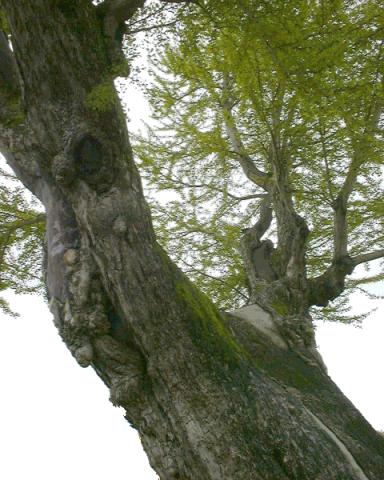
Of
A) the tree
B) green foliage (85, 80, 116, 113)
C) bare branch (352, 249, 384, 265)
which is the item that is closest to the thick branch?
bare branch (352, 249, 384, 265)

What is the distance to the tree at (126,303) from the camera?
3.12 metres

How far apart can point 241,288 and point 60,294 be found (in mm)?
4408

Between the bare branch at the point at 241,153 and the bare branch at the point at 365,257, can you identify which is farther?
the bare branch at the point at 241,153

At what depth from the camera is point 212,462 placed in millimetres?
3039

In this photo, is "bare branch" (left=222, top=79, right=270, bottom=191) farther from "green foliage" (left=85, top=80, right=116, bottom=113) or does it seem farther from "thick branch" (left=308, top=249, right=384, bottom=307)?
"green foliage" (left=85, top=80, right=116, bottom=113)

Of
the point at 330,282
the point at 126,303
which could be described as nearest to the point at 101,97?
the point at 126,303

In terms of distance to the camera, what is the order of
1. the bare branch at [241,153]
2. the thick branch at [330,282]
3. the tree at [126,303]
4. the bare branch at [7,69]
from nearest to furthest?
the tree at [126,303]
the bare branch at [7,69]
the thick branch at [330,282]
the bare branch at [241,153]

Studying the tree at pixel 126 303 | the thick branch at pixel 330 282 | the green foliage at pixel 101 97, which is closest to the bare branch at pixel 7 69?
the tree at pixel 126 303

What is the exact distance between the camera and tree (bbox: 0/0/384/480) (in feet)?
10.2

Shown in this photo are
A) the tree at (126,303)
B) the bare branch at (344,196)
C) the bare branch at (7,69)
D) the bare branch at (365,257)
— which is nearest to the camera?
the tree at (126,303)

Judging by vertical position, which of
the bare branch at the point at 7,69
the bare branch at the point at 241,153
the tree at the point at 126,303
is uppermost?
the bare branch at the point at 241,153

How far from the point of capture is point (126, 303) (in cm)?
324

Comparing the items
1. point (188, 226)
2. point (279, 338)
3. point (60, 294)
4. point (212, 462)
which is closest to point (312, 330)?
point (279, 338)

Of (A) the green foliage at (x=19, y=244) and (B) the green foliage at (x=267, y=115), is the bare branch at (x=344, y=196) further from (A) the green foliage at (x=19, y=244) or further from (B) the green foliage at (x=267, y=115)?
(A) the green foliage at (x=19, y=244)
